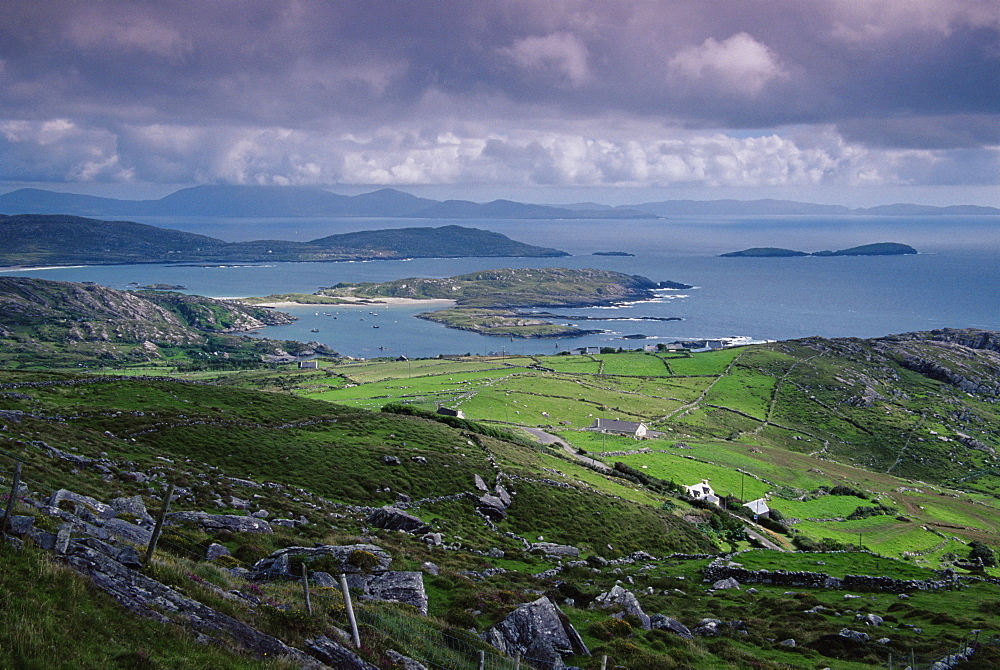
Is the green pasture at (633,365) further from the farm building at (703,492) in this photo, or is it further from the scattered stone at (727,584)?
the scattered stone at (727,584)

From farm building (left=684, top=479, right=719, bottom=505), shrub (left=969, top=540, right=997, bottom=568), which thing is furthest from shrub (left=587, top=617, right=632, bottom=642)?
shrub (left=969, top=540, right=997, bottom=568)

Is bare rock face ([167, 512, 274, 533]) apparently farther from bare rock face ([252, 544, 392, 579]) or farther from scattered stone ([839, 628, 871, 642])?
scattered stone ([839, 628, 871, 642])

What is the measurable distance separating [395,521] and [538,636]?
18566 millimetres

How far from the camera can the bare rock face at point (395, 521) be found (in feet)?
123

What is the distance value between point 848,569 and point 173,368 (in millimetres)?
186317

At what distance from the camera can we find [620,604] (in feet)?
87.7

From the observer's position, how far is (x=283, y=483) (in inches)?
1698

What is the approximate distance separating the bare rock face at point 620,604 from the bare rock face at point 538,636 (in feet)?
14.8

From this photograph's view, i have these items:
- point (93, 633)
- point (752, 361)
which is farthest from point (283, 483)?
point (752, 361)

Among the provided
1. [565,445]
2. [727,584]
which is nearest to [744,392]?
[565,445]

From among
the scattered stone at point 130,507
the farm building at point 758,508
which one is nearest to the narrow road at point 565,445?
the farm building at point 758,508

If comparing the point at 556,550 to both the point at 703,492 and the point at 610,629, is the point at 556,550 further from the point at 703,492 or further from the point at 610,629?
the point at 703,492

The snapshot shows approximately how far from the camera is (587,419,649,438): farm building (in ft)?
349

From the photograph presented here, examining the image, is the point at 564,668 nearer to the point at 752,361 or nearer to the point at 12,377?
the point at 12,377
